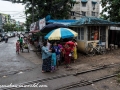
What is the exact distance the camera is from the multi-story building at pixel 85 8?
4528cm

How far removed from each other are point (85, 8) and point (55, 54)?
3808 cm

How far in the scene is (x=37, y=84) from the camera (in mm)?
7555

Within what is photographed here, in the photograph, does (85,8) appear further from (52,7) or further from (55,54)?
(55,54)

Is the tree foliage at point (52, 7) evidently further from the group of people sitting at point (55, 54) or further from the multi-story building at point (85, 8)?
the group of people sitting at point (55, 54)

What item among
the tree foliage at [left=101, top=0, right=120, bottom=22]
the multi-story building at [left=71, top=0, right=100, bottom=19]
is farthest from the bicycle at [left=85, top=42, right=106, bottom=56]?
the multi-story building at [left=71, top=0, right=100, bottom=19]

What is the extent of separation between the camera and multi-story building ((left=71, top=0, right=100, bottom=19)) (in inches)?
1783

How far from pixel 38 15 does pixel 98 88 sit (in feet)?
93.6

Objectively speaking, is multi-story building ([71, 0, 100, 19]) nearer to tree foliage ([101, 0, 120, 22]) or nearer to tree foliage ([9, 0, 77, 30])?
tree foliage ([9, 0, 77, 30])

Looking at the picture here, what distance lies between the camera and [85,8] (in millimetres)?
46062

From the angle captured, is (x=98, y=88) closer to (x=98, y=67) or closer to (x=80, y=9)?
(x=98, y=67)

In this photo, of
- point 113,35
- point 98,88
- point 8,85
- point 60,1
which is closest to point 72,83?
point 98,88

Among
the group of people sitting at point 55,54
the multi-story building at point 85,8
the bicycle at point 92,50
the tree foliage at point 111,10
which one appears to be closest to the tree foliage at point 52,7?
the multi-story building at point 85,8

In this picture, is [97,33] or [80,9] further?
[80,9]

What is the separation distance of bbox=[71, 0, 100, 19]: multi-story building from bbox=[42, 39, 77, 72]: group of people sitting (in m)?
34.1
